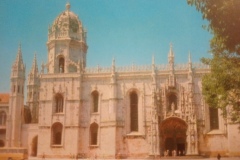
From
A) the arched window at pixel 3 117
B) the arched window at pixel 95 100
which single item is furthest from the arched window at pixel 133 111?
the arched window at pixel 3 117

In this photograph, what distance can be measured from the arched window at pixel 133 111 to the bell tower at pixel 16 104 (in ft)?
61.2

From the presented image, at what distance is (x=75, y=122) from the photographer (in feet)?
154

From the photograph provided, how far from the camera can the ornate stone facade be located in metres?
44.1

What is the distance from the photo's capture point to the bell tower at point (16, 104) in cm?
5262

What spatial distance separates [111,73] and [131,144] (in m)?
10.3

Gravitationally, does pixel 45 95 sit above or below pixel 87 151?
above

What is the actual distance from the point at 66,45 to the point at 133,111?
46.7ft

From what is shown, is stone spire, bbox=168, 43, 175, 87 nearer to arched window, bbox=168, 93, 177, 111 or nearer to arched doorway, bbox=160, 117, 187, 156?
arched window, bbox=168, 93, 177, 111

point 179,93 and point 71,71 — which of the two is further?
point 71,71

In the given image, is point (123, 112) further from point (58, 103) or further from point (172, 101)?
point (58, 103)

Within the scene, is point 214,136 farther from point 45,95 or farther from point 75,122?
point 45,95

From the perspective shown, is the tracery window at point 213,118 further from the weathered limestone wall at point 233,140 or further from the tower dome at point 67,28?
the tower dome at point 67,28

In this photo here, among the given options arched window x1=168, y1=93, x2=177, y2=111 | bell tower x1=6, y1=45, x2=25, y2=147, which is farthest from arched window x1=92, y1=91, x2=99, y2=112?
bell tower x1=6, y1=45, x2=25, y2=147

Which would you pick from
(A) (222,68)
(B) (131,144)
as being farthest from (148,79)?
(A) (222,68)
